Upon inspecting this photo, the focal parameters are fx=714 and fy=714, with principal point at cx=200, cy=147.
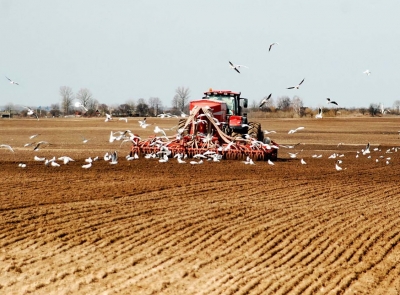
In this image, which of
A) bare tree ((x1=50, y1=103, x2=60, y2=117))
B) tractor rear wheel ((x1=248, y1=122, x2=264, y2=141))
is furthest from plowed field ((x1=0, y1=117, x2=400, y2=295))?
bare tree ((x1=50, y1=103, x2=60, y2=117))

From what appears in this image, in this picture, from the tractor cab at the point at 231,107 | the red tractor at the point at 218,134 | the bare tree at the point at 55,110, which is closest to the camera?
the red tractor at the point at 218,134

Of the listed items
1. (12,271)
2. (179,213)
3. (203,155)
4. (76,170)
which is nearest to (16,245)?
A: (12,271)

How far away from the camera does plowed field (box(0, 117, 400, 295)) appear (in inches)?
298

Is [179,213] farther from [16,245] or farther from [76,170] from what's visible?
[76,170]

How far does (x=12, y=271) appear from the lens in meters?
7.95


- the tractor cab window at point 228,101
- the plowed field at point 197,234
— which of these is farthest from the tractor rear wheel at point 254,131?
the plowed field at point 197,234

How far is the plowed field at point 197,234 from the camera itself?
7578 millimetres

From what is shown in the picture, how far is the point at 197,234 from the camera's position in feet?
33.5

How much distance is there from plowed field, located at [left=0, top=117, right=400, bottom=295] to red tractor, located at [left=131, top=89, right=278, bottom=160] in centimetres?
542

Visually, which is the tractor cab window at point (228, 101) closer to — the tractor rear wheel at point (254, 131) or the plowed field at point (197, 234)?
the tractor rear wheel at point (254, 131)

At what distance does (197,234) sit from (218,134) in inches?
611

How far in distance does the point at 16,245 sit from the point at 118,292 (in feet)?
9.07

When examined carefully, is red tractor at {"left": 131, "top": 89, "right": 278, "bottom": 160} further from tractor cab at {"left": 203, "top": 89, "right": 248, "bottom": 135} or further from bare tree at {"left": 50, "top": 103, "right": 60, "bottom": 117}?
bare tree at {"left": 50, "top": 103, "right": 60, "bottom": 117}

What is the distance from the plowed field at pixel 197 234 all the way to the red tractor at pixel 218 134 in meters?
5.42
